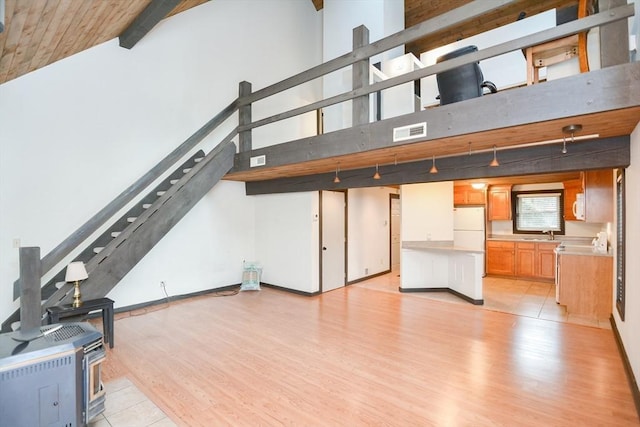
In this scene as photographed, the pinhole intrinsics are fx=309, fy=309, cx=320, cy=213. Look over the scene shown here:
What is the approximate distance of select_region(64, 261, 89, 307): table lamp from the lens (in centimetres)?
346

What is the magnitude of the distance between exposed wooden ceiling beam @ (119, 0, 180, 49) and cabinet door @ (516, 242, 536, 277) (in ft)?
27.1

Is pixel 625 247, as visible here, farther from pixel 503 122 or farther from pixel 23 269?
pixel 23 269

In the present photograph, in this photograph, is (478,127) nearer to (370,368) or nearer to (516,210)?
(370,368)

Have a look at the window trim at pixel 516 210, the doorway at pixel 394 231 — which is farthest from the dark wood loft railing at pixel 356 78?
the window trim at pixel 516 210

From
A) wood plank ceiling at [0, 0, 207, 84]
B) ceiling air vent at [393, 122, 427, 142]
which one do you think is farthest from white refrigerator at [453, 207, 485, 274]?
wood plank ceiling at [0, 0, 207, 84]

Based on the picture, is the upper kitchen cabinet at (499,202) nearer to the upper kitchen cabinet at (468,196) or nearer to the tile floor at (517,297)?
the upper kitchen cabinet at (468,196)

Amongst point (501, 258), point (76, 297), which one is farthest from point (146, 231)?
point (501, 258)

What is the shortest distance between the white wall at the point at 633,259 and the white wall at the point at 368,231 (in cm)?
450

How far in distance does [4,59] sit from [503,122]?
16.8ft

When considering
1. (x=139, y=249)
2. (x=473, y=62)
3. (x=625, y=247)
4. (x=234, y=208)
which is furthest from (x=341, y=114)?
(x=625, y=247)

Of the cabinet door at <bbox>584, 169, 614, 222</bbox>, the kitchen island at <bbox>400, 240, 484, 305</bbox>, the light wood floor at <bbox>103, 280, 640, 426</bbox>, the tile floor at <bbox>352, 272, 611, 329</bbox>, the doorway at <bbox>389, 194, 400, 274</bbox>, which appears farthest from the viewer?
the doorway at <bbox>389, 194, 400, 274</bbox>

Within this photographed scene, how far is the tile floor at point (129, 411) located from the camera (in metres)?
2.35

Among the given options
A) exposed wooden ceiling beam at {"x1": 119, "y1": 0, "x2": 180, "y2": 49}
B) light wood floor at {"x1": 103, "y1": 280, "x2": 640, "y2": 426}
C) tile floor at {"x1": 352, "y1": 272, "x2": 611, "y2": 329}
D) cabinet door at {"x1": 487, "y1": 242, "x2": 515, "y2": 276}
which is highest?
exposed wooden ceiling beam at {"x1": 119, "y1": 0, "x2": 180, "y2": 49}

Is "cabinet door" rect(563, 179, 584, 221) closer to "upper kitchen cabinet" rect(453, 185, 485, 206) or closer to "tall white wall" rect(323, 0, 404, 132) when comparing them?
"upper kitchen cabinet" rect(453, 185, 485, 206)
